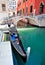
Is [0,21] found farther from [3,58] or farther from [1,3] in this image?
[3,58]

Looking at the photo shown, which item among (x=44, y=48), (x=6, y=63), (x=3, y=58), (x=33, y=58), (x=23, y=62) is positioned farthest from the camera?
(x=44, y=48)

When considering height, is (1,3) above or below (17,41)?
above

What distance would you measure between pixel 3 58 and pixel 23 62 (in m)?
1.65

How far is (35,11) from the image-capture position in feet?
59.6

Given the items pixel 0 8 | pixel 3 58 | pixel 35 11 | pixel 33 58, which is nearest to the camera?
pixel 3 58

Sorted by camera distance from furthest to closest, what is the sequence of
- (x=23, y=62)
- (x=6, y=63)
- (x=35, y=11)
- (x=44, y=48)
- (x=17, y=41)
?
(x=35, y=11), (x=44, y=48), (x=17, y=41), (x=23, y=62), (x=6, y=63)

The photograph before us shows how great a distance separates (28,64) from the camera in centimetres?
541

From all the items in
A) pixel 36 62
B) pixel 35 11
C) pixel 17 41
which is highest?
pixel 35 11

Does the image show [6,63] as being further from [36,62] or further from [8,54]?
[36,62]

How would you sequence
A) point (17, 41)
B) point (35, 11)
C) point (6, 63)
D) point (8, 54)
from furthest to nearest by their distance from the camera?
1. point (35, 11)
2. point (17, 41)
3. point (8, 54)
4. point (6, 63)

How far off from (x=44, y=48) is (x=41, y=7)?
1176 centimetres

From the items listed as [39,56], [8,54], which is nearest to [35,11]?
[39,56]

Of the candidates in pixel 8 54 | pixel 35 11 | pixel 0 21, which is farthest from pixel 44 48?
pixel 35 11

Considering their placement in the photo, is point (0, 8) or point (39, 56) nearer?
point (39, 56)
